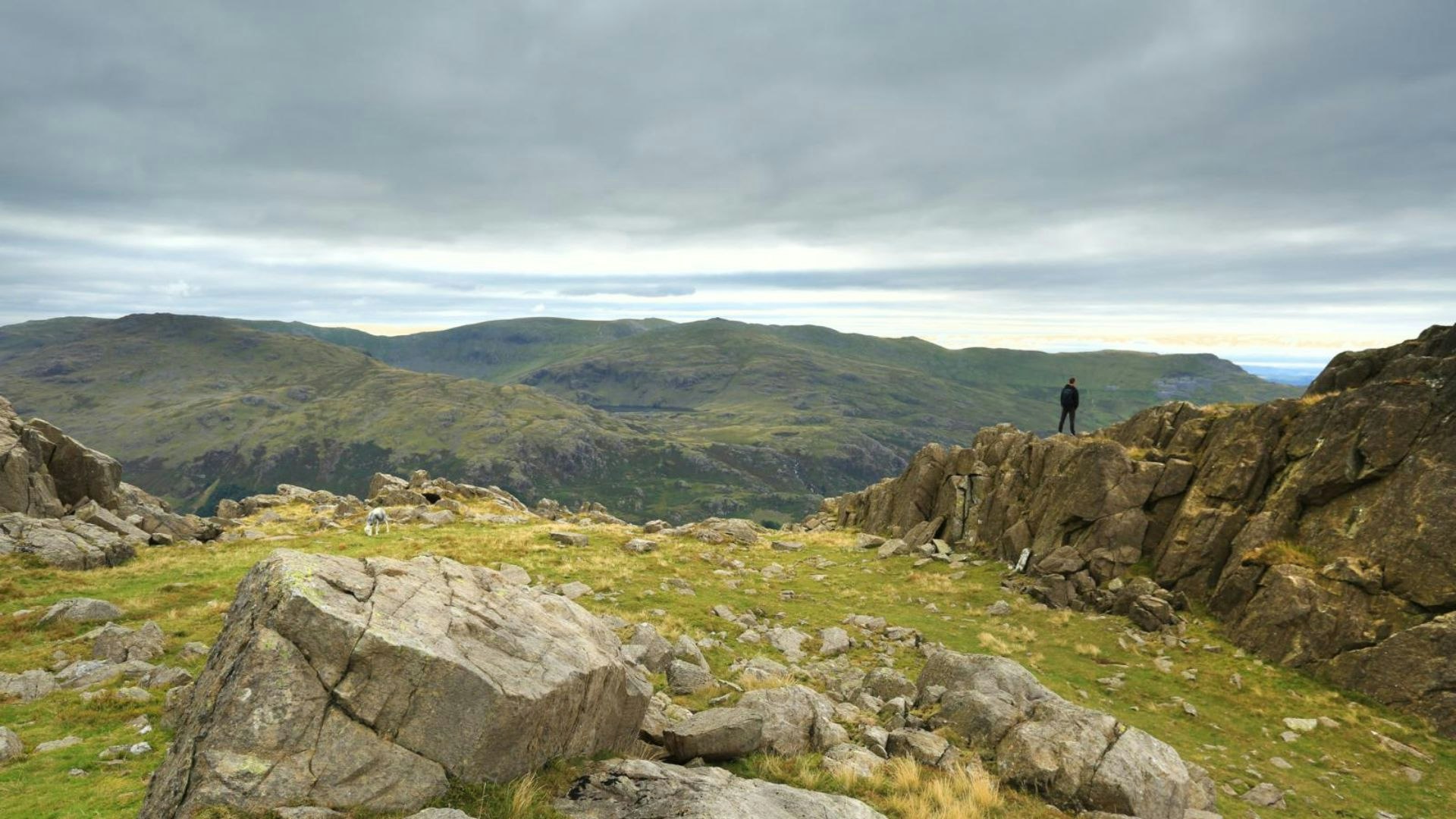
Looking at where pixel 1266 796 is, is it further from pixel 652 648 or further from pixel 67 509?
pixel 67 509

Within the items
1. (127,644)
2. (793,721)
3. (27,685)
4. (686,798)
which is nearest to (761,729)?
(793,721)

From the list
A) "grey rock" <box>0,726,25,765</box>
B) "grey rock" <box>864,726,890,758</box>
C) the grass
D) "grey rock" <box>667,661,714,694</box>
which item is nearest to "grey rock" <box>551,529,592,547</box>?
the grass

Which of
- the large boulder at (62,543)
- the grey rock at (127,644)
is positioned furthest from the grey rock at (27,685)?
the large boulder at (62,543)

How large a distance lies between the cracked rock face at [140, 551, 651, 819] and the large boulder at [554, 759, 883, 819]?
1234 mm

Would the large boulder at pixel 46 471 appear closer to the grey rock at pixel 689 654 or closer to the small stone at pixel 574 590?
the small stone at pixel 574 590

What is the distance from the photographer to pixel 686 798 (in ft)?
40.8

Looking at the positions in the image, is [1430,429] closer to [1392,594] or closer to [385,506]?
[1392,594]

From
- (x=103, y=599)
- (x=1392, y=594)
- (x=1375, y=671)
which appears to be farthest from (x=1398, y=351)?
(x=103, y=599)

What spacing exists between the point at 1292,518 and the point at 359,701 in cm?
4057

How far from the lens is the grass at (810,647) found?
1496 cm

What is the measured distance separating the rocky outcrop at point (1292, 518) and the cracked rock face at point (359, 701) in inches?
1241

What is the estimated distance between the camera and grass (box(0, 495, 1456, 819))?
49.1ft

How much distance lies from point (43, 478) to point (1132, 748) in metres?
62.5

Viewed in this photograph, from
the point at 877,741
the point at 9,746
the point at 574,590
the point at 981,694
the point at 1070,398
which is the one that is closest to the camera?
the point at 9,746
